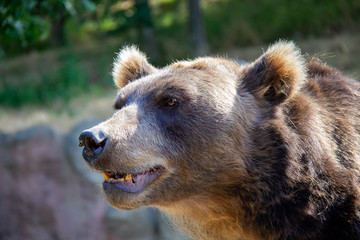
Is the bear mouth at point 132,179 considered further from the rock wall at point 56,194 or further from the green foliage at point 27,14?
the rock wall at point 56,194

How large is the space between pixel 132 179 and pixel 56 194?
5083 millimetres

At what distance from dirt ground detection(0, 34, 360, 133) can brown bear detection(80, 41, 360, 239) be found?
4688mm

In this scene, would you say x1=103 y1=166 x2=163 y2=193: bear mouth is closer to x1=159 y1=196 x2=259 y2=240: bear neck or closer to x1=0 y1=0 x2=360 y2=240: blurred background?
x1=159 y1=196 x2=259 y2=240: bear neck

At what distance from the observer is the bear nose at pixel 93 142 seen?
316 centimetres

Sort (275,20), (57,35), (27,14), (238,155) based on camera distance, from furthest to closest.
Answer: (57,35) → (275,20) → (27,14) → (238,155)

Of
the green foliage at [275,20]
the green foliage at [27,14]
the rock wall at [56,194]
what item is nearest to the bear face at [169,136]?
the green foliage at [27,14]

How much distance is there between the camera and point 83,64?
1137cm

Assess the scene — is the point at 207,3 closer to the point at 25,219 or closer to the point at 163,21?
the point at 163,21

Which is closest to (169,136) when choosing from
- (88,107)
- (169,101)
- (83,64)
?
(169,101)

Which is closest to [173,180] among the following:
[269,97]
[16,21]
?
[269,97]

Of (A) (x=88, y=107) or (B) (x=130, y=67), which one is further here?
(A) (x=88, y=107)

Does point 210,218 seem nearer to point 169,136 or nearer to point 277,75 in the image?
point 169,136

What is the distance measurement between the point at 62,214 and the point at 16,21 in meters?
4.06

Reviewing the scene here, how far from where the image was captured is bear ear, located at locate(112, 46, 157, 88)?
420 centimetres
